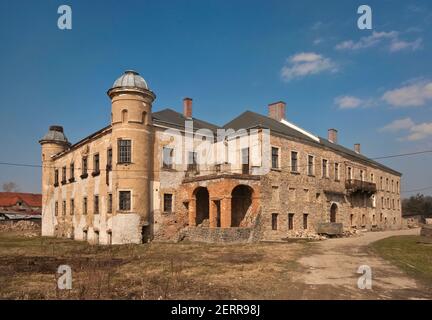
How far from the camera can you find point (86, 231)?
3000cm

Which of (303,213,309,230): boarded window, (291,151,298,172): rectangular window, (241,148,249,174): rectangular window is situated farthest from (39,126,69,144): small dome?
(303,213,309,230): boarded window

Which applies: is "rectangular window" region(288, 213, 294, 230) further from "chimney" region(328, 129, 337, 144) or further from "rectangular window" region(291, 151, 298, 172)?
"chimney" region(328, 129, 337, 144)

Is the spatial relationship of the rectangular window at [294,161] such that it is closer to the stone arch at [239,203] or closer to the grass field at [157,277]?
the stone arch at [239,203]

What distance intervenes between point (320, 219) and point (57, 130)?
2873 cm

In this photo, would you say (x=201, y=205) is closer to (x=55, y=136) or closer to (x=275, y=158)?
(x=275, y=158)

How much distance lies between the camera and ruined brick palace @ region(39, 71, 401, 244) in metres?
24.9

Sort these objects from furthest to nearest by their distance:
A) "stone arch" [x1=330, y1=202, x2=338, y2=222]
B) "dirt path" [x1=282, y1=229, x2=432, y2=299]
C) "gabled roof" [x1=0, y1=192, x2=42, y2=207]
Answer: "gabled roof" [x1=0, y1=192, x2=42, y2=207]
"stone arch" [x1=330, y1=202, x2=338, y2=222]
"dirt path" [x1=282, y1=229, x2=432, y2=299]

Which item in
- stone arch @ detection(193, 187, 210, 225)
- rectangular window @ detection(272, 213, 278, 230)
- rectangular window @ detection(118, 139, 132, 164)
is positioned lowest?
rectangular window @ detection(272, 213, 278, 230)

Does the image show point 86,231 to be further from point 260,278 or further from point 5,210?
point 5,210

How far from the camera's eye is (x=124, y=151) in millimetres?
25234

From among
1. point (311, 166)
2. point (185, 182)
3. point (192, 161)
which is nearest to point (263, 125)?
point (192, 161)

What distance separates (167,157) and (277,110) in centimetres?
1413

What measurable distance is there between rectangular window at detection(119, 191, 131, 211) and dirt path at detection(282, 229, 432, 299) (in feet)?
43.8
